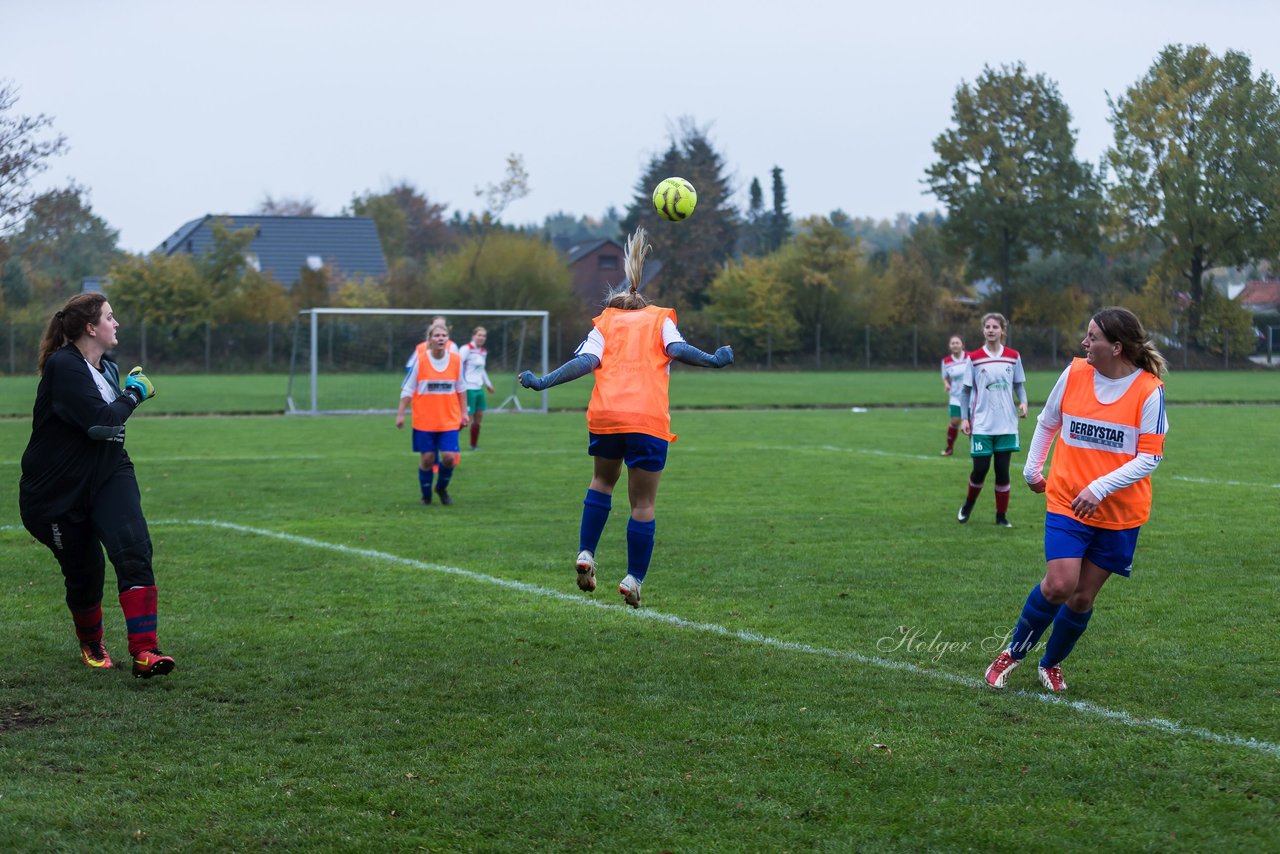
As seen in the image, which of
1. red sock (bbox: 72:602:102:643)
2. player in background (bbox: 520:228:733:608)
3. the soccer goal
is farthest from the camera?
the soccer goal

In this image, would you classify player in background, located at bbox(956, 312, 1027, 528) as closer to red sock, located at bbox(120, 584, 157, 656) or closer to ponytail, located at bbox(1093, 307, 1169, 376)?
ponytail, located at bbox(1093, 307, 1169, 376)

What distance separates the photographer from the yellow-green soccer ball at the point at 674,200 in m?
7.70

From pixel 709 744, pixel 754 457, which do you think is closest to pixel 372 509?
pixel 754 457

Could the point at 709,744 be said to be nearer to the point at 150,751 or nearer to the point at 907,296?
the point at 150,751

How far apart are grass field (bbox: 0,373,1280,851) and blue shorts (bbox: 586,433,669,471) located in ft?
3.64

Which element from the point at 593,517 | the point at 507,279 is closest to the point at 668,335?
the point at 593,517

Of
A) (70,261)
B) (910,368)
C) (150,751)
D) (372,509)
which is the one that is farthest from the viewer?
(70,261)

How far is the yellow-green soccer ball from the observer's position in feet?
25.3

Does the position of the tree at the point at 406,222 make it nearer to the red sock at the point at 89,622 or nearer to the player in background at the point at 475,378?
the player in background at the point at 475,378

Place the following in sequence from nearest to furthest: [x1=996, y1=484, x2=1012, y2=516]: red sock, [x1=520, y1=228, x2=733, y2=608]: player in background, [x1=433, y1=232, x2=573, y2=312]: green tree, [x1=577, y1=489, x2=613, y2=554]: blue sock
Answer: [x1=520, y1=228, x2=733, y2=608]: player in background → [x1=577, y1=489, x2=613, y2=554]: blue sock → [x1=996, y1=484, x2=1012, y2=516]: red sock → [x1=433, y1=232, x2=573, y2=312]: green tree

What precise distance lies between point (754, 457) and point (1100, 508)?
44.4 ft

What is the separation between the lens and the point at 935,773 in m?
5.27

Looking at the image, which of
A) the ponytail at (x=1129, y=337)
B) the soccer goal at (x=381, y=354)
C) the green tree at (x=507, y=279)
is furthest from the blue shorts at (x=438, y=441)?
the green tree at (x=507, y=279)

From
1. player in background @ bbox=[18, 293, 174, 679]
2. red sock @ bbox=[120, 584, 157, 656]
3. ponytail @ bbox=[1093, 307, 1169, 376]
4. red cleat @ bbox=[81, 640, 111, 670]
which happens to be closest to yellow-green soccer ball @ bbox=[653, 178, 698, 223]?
ponytail @ bbox=[1093, 307, 1169, 376]
